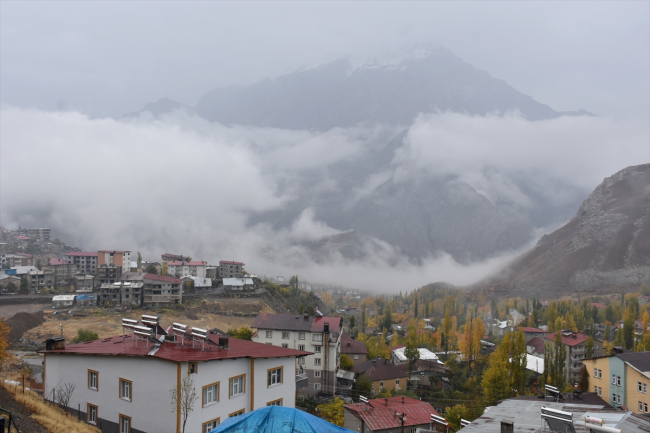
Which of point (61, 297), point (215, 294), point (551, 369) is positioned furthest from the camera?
point (215, 294)

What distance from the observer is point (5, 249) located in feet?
444

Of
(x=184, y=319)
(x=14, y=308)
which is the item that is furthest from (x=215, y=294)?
(x=14, y=308)

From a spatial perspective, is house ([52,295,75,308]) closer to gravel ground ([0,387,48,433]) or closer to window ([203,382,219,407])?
gravel ground ([0,387,48,433])

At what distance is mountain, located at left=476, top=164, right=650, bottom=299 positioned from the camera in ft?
494

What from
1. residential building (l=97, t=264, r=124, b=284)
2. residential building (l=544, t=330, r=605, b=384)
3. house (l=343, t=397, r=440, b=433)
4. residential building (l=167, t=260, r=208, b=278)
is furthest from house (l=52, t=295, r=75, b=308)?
residential building (l=544, t=330, r=605, b=384)

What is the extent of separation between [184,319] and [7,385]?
48272 millimetres

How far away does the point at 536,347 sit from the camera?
217ft

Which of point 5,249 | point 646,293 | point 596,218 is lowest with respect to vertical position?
point 646,293

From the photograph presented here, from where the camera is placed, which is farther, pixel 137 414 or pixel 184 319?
pixel 184 319

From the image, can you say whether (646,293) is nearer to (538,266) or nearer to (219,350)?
(538,266)

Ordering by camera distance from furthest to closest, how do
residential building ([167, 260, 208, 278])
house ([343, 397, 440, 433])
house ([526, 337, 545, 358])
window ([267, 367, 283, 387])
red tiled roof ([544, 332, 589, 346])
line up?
residential building ([167, 260, 208, 278]), house ([526, 337, 545, 358]), red tiled roof ([544, 332, 589, 346]), house ([343, 397, 440, 433]), window ([267, 367, 283, 387])

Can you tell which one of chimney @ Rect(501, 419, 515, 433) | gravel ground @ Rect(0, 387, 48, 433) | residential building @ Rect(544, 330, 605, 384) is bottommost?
residential building @ Rect(544, 330, 605, 384)

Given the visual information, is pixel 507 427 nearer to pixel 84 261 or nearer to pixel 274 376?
pixel 274 376

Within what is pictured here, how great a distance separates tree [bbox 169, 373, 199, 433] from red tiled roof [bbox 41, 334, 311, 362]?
854mm
